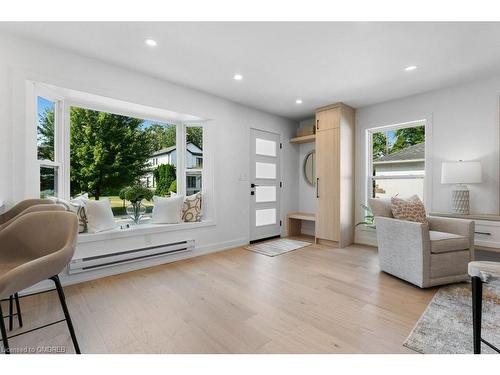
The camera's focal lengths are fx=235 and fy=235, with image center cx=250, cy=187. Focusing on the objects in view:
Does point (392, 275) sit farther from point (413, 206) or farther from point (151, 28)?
point (151, 28)

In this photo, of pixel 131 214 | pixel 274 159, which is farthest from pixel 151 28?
pixel 274 159

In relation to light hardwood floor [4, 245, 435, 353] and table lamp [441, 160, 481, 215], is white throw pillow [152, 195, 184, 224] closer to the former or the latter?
light hardwood floor [4, 245, 435, 353]

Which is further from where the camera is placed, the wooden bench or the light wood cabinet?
the wooden bench

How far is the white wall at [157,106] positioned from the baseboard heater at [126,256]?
3.4 inches

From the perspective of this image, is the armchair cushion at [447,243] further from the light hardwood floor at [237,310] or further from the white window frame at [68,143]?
the white window frame at [68,143]

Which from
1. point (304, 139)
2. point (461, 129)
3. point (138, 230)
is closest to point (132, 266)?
point (138, 230)

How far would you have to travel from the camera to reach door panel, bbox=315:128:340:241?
396cm

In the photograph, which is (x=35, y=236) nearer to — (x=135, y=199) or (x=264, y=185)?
(x=135, y=199)

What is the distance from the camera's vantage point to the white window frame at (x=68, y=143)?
2660 millimetres

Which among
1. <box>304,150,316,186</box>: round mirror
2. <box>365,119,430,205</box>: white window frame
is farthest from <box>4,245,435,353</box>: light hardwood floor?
<box>304,150,316,186</box>: round mirror

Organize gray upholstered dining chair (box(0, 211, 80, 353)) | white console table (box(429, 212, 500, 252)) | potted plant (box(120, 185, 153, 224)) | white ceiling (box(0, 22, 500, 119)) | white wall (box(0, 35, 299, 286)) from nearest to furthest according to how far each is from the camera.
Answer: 1. gray upholstered dining chair (box(0, 211, 80, 353))
2. white ceiling (box(0, 22, 500, 119))
3. white wall (box(0, 35, 299, 286))
4. white console table (box(429, 212, 500, 252))
5. potted plant (box(120, 185, 153, 224))

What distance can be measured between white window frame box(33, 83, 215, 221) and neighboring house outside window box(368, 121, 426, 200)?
2805mm

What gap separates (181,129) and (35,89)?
5.73ft
